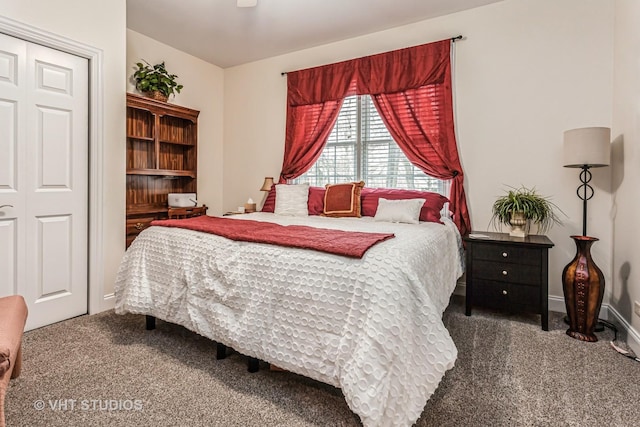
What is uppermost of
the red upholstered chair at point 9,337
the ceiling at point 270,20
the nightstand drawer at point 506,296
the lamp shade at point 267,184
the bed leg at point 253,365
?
the ceiling at point 270,20

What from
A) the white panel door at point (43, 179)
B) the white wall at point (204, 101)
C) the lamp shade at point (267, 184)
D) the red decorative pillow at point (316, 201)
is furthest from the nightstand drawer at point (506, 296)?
the white wall at point (204, 101)

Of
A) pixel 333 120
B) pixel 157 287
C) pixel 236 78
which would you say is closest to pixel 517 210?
pixel 333 120

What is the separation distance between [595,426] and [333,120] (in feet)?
10.8

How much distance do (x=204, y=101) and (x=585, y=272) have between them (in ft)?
14.7

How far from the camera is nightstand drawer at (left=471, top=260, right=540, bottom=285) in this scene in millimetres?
2588

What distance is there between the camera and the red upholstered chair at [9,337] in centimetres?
121

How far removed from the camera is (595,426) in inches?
58.6

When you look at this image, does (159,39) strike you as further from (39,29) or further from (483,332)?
(483,332)

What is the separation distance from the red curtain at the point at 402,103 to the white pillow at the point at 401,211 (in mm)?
548

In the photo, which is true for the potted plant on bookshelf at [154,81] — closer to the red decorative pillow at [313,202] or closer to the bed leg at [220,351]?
the red decorative pillow at [313,202]

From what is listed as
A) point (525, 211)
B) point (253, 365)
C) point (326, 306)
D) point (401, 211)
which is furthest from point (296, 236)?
point (525, 211)

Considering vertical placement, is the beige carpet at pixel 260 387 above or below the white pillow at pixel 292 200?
below

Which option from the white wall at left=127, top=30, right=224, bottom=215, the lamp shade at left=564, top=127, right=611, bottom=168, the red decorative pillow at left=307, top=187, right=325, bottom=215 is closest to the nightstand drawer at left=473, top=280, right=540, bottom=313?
the lamp shade at left=564, top=127, right=611, bottom=168

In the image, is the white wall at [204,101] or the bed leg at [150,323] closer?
the bed leg at [150,323]
